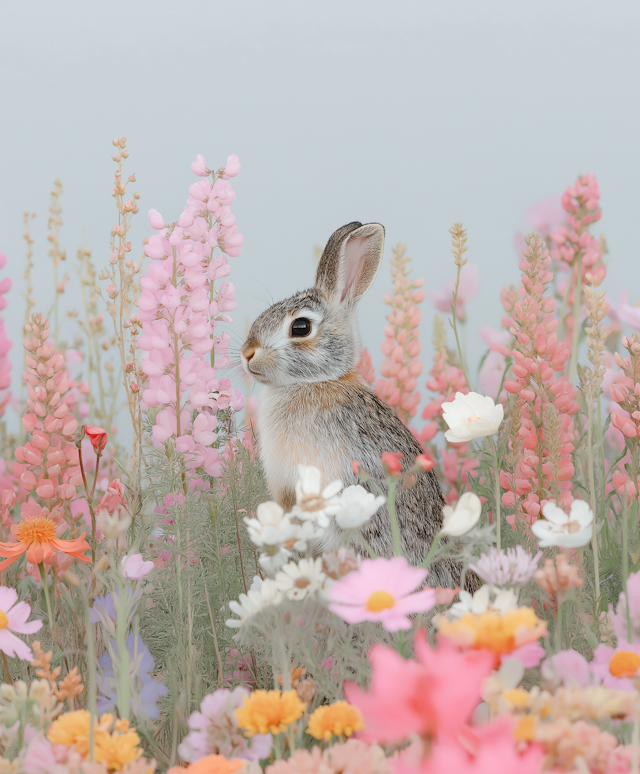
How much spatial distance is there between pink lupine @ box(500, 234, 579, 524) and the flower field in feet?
0.05

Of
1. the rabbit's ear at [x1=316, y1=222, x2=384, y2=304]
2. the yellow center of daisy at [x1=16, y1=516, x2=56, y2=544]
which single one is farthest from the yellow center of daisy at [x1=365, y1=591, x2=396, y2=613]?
the rabbit's ear at [x1=316, y1=222, x2=384, y2=304]

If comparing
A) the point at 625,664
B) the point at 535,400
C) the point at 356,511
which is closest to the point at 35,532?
the point at 356,511

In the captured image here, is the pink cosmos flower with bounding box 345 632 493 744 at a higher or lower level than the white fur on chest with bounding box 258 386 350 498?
higher

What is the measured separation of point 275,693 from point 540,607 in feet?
4.78

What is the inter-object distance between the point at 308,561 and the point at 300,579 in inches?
1.6

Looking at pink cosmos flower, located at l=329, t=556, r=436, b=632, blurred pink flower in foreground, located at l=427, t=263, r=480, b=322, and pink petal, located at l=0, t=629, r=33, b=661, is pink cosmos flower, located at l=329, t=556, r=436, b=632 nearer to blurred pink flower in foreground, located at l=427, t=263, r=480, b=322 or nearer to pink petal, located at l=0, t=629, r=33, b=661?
pink petal, located at l=0, t=629, r=33, b=661

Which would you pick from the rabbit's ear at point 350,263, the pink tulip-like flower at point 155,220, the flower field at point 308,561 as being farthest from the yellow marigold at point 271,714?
the rabbit's ear at point 350,263

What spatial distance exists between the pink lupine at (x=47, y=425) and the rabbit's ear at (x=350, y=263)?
149cm

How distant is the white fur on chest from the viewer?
3155mm

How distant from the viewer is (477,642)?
1091mm

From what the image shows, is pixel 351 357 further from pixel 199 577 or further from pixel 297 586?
pixel 297 586

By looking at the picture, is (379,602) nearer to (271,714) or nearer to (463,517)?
(271,714)

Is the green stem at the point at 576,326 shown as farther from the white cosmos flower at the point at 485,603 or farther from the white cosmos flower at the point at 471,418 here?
the white cosmos flower at the point at 485,603

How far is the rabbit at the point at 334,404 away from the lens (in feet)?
9.74
